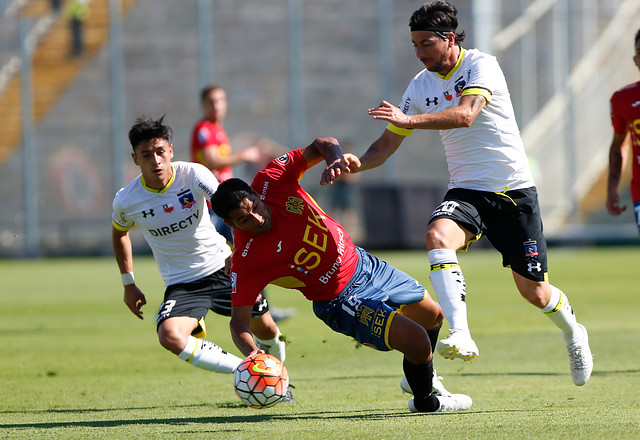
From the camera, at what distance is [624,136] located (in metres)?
8.12

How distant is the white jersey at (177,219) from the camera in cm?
698

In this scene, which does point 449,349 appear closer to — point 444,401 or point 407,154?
point 444,401

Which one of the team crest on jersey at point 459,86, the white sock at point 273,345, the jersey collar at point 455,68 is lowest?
the white sock at point 273,345

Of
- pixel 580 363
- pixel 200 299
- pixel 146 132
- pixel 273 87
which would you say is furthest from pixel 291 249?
pixel 273 87

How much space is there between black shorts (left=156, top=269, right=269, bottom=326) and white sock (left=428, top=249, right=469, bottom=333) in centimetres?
141

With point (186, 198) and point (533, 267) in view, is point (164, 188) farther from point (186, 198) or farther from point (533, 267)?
point (533, 267)

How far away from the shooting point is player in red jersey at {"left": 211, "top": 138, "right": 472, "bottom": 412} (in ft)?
18.9

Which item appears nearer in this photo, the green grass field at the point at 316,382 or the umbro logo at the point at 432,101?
the green grass field at the point at 316,382

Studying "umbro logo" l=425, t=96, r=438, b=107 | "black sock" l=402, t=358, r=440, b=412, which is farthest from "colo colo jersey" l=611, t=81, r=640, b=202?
"black sock" l=402, t=358, r=440, b=412

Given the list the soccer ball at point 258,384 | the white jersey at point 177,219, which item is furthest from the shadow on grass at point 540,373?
the soccer ball at point 258,384

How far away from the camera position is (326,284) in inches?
235

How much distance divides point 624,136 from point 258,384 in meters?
4.19

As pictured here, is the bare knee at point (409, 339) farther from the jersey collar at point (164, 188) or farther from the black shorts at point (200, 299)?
the jersey collar at point (164, 188)

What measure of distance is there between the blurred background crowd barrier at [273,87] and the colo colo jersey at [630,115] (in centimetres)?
1663
